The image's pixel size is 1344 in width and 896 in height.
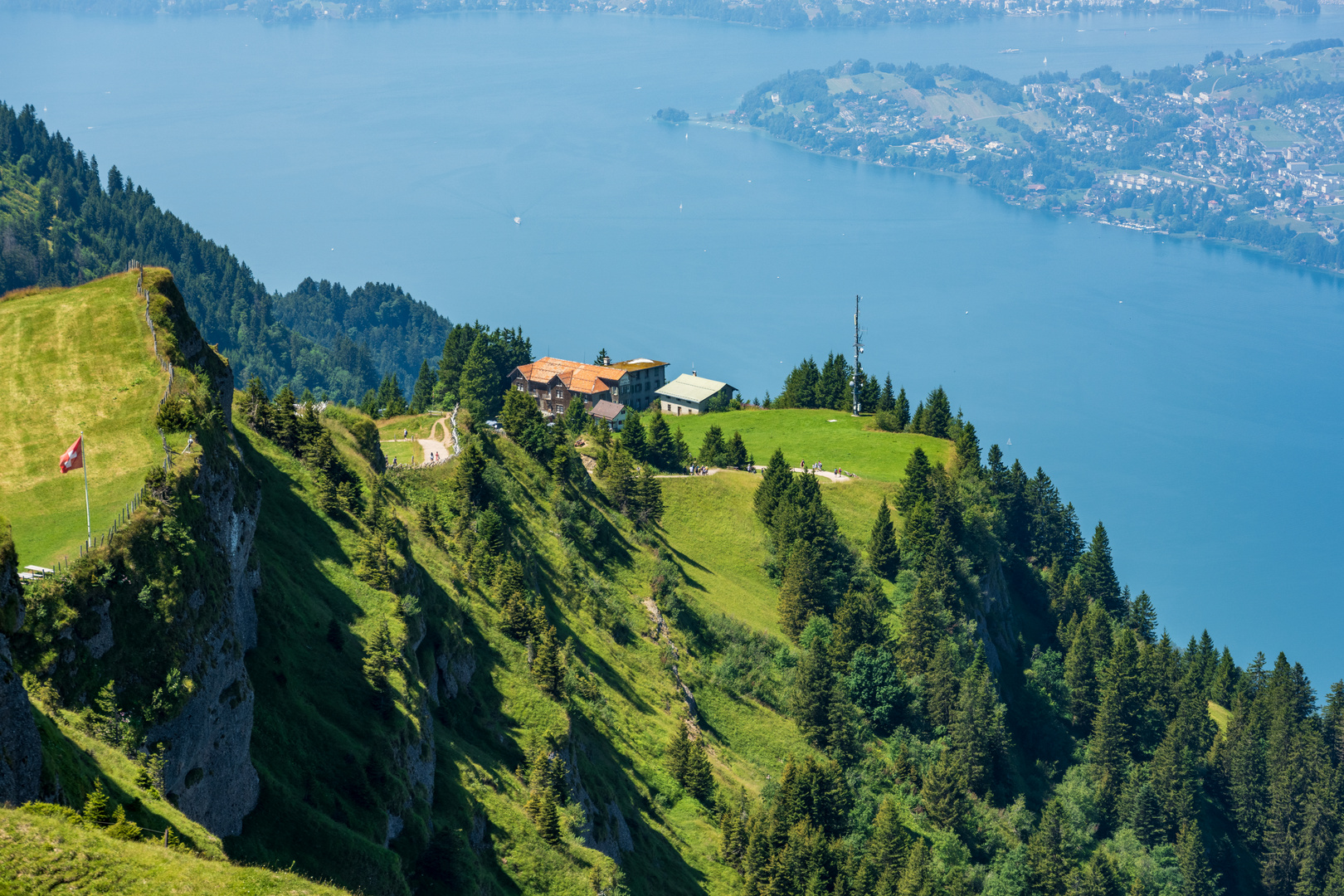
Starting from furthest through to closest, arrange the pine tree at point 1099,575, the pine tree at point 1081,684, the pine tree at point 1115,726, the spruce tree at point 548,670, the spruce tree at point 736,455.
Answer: the pine tree at point 1099,575, the spruce tree at point 736,455, the pine tree at point 1081,684, the pine tree at point 1115,726, the spruce tree at point 548,670

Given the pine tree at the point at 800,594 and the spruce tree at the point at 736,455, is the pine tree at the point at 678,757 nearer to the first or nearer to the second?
the pine tree at the point at 800,594

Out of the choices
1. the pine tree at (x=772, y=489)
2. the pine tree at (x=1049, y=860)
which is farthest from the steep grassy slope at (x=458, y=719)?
the pine tree at (x=772, y=489)

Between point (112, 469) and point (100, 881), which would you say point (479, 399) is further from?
point (100, 881)

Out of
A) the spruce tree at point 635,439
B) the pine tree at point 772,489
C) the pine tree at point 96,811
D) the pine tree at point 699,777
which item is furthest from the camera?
the spruce tree at point 635,439

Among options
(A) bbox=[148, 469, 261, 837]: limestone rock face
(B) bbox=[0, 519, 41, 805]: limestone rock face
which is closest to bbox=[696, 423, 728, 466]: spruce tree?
(A) bbox=[148, 469, 261, 837]: limestone rock face

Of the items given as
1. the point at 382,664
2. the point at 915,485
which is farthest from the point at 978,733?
the point at 382,664

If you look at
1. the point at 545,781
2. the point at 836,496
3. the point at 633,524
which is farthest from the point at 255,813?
the point at 836,496
